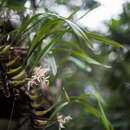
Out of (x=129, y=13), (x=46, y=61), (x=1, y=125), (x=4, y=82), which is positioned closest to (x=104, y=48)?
(x=129, y=13)

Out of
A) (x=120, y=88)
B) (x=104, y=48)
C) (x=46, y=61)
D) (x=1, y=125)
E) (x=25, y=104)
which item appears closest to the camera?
(x=25, y=104)

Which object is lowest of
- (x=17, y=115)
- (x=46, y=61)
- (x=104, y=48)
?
(x=104, y=48)

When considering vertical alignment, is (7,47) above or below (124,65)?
above

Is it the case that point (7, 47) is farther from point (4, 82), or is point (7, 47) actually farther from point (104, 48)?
point (104, 48)

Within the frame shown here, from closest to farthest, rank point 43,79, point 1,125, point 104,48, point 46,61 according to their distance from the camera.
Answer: point 43,79, point 46,61, point 1,125, point 104,48

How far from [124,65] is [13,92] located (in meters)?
1.16

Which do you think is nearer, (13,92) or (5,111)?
(13,92)

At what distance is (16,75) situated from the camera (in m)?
0.52

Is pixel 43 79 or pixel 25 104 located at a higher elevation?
pixel 43 79

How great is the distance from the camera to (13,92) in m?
0.50

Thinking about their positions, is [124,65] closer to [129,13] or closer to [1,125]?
[129,13]

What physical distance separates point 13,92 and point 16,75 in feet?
0.16

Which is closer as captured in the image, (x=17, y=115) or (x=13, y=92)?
(x=13, y=92)

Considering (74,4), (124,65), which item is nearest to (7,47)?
(74,4)
